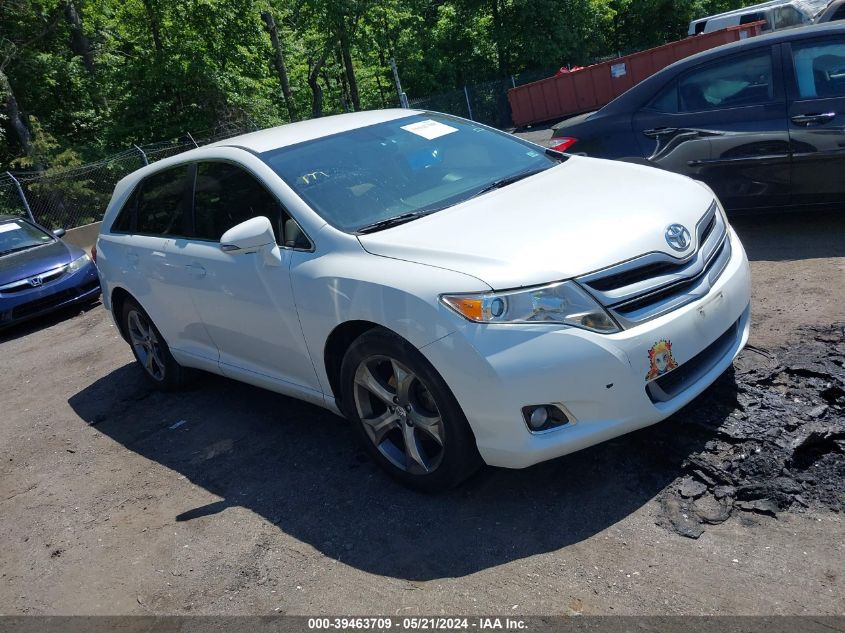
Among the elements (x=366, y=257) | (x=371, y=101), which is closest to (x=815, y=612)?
(x=366, y=257)

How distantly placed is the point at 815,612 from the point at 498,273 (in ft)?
5.40

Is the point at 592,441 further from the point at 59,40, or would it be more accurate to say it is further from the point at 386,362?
the point at 59,40

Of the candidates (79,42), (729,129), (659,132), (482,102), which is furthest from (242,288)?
(482,102)

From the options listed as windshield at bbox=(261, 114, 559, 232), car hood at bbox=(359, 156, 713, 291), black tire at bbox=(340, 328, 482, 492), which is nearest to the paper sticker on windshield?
windshield at bbox=(261, 114, 559, 232)

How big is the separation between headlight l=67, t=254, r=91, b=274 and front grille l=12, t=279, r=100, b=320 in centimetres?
23

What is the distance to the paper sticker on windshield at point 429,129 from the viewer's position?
16.3 feet

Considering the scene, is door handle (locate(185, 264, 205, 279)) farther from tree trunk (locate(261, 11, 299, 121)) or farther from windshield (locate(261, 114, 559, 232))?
tree trunk (locate(261, 11, 299, 121))

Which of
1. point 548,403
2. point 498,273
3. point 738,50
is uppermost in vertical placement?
point 738,50

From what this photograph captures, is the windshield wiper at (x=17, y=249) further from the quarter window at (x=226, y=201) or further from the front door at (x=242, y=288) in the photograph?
the quarter window at (x=226, y=201)

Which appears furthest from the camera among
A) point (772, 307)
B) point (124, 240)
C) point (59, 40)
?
point (59, 40)

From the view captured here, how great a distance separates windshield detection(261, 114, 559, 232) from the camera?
4242 millimetres

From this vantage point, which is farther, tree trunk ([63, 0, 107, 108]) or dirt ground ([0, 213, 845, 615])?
tree trunk ([63, 0, 107, 108])

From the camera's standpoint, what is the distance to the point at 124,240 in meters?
5.87

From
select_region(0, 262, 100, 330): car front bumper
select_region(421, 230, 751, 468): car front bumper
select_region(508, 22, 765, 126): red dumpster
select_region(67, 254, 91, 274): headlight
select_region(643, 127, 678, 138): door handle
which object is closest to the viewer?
select_region(421, 230, 751, 468): car front bumper
